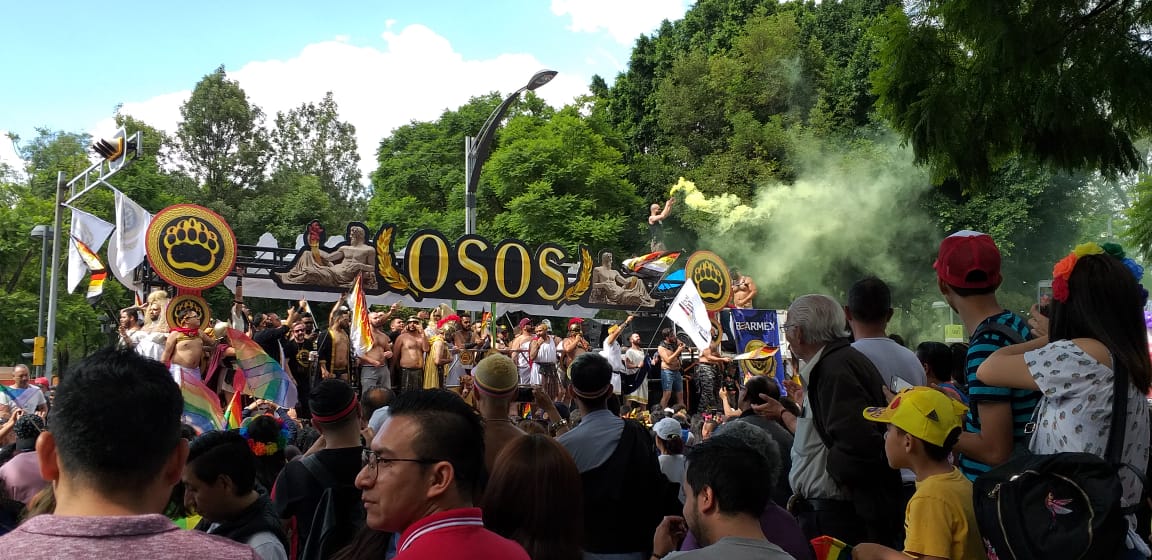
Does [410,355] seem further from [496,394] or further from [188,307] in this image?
[496,394]

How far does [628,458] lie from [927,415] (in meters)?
1.37

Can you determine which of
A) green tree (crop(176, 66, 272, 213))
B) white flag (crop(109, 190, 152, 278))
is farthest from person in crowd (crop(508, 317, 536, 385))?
green tree (crop(176, 66, 272, 213))

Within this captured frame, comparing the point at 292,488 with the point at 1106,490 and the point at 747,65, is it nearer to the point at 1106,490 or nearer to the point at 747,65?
the point at 1106,490

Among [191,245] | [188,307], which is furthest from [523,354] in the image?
[188,307]

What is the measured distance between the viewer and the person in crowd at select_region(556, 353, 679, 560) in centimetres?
407

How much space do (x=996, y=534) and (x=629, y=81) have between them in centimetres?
4434

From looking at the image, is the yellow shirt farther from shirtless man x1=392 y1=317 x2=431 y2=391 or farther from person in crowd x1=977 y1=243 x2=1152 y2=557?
shirtless man x1=392 y1=317 x2=431 y2=391

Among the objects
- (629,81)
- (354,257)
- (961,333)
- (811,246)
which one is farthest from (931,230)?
(354,257)

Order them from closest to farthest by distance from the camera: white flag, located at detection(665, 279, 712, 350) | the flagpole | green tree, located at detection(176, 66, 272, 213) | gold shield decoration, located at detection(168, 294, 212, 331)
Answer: gold shield decoration, located at detection(168, 294, 212, 331)
white flag, located at detection(665, 279, 712, 350)
the flagpole
green tree, located at detection(176, 66, 272, 213)

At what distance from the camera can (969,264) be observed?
3.67 meters

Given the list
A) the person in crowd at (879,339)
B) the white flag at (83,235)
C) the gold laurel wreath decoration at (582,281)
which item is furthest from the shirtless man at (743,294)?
the person in crowd at (879,339)

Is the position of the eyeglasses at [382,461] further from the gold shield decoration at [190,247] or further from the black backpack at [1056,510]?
the gold shield decoration at [190,247]

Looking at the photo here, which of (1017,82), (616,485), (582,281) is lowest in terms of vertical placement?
(616,485)

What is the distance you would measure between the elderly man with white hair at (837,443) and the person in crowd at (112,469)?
8.49 ft
